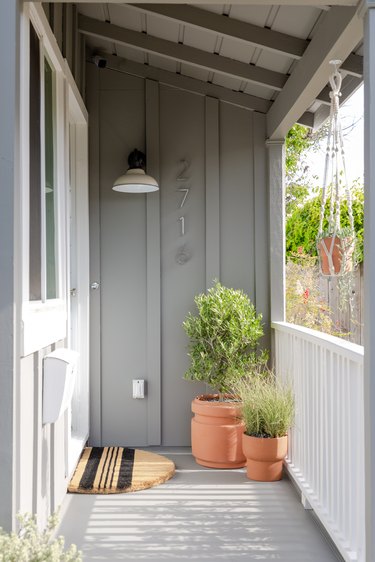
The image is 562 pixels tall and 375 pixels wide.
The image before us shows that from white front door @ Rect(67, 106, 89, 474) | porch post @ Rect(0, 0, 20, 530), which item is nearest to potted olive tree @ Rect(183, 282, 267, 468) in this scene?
white front door @ Rect(67, 106, 89, 474)

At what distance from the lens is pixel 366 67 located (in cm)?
257

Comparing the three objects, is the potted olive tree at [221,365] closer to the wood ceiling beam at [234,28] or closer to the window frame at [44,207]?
the window frame at [44,207]

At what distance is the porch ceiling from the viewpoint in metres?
3.60

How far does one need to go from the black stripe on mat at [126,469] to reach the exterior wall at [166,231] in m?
0.34

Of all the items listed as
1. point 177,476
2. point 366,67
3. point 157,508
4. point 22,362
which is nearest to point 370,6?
point 366,67

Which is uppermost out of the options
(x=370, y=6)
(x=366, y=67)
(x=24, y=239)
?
(x=370, y=6)

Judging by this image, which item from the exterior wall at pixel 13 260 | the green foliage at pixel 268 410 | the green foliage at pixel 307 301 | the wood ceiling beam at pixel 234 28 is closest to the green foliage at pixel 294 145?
the green foliage at pixel 307 301

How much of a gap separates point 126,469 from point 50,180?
6.74 ft

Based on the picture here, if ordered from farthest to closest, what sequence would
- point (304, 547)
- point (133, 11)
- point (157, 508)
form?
point (133, 11)
point (157, 508)
point (304, 547)

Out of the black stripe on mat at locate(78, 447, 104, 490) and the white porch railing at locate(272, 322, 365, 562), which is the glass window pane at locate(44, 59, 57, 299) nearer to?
the black stripe on mat at locate(78, 447, 104, 490)

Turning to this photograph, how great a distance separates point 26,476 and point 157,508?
1.27 meters

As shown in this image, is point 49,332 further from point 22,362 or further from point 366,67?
point 366,67

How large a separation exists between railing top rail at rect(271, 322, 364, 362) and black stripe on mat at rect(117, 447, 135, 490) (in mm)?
1366

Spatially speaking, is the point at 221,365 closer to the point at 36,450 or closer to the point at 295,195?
the point at 36,450
